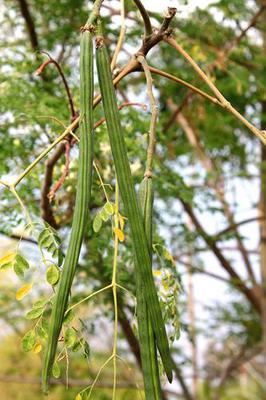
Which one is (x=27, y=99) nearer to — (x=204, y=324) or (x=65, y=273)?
(x=65, y=273)

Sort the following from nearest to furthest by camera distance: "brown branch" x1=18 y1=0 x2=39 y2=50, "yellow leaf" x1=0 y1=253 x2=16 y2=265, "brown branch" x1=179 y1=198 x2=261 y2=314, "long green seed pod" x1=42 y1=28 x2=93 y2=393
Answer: "long green seed pod" x1=42 y1=28 x2=93 y2=393, "yellow leaf" x1=0 y1=253 x2=16 y2=265, "brown branch" x1=18 y1=0 x2=39 y2=50, "brown branch" x1=179 y1=198 x2=261 y2=314

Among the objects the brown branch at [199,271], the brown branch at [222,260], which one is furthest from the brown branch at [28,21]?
the brown branch at [199,271]

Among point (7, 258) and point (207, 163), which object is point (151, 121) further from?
point (207, 163)

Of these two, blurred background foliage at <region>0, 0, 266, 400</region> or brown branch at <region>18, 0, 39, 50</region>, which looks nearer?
blurred background foliage at <region>0, 0, 266, 400</region>

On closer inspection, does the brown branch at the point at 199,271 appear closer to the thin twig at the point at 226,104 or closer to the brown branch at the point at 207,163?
the brown branch at the point at 207,163

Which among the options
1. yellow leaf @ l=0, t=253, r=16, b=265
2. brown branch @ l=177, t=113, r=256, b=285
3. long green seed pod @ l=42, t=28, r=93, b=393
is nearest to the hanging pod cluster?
long green seed pod @ l=42, t=28, r=93, b=393

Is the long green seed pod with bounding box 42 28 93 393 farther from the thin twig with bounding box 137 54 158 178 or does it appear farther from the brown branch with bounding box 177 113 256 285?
the brown branch with bounding box 177 113 256 285
